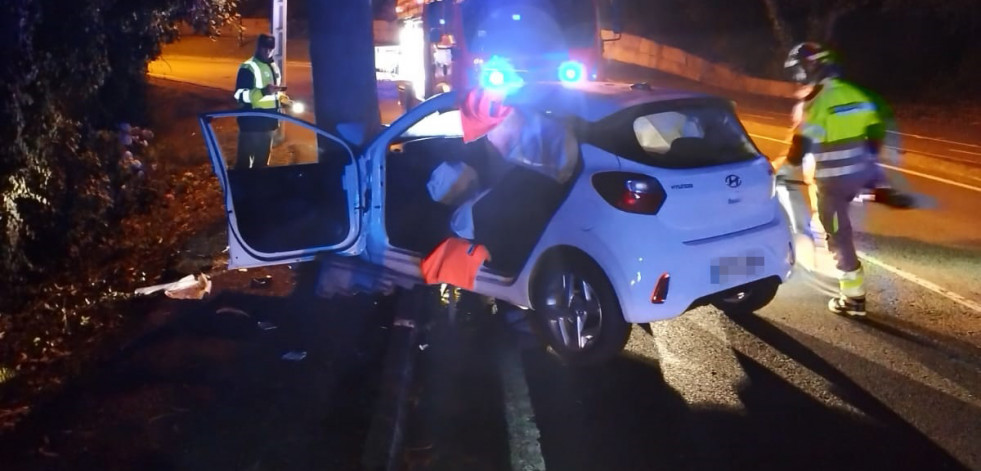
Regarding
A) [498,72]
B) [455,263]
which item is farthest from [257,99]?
[498,72]

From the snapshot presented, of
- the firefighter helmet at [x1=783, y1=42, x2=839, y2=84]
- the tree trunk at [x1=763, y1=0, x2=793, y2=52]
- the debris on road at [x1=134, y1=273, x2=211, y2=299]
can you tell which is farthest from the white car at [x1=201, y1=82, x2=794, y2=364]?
the tree trunk at [x1=763, y1=0, x2=793, y2=52]

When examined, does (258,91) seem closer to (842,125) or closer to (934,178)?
Answer: (842,125)

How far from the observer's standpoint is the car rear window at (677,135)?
517 centimetres

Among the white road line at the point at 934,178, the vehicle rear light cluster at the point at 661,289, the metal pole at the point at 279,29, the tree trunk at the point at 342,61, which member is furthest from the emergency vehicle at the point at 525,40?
the vehicle rear light cluster at the point at 661,289

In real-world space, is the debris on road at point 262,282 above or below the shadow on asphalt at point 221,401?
above

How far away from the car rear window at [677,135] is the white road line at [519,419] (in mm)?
1417

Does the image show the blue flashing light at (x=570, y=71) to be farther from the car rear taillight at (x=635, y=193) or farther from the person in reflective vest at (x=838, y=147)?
the car rear taillight at (x=635, y=193)

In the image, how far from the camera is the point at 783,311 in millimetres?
6387

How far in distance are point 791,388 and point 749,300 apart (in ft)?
3.65

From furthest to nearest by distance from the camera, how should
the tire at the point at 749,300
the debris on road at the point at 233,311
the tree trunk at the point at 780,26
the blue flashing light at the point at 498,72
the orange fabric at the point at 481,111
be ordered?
the tree trunk at the point at 780,26, the blue flashing light at the point at 498,72, the debris on road at the point at 233,311, the orange fabric at the point at 481,111, the tire at the point at 749,300

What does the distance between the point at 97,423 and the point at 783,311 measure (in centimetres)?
441

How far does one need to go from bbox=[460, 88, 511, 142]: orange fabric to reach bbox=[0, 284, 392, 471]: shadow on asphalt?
143cm

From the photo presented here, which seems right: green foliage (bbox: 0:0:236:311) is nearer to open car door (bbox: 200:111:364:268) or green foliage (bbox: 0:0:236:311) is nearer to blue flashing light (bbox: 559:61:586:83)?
open car door (bbox: 200:111:364:268)

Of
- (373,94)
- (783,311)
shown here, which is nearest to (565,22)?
(373,94)
